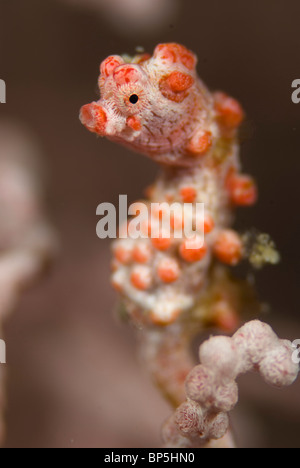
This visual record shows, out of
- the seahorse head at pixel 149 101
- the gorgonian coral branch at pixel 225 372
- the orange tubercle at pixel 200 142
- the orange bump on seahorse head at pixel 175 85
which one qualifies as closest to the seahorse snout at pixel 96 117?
the seahorse head at pixel 149 101

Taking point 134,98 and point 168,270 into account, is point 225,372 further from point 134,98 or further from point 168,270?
point 134,98

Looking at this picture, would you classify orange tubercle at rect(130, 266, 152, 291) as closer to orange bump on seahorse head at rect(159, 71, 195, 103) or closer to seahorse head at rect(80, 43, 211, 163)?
seahorse head at rect(80, 43, 211, 163)

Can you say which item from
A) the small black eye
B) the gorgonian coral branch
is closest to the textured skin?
the small black eye

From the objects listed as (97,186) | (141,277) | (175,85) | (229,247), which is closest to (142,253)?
(141,277)

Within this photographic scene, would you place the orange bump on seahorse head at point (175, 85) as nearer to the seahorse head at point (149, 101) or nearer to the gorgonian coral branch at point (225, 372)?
the seahorse head at point (149, 101)

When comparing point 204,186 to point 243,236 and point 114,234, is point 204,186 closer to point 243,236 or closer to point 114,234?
point 243,236
